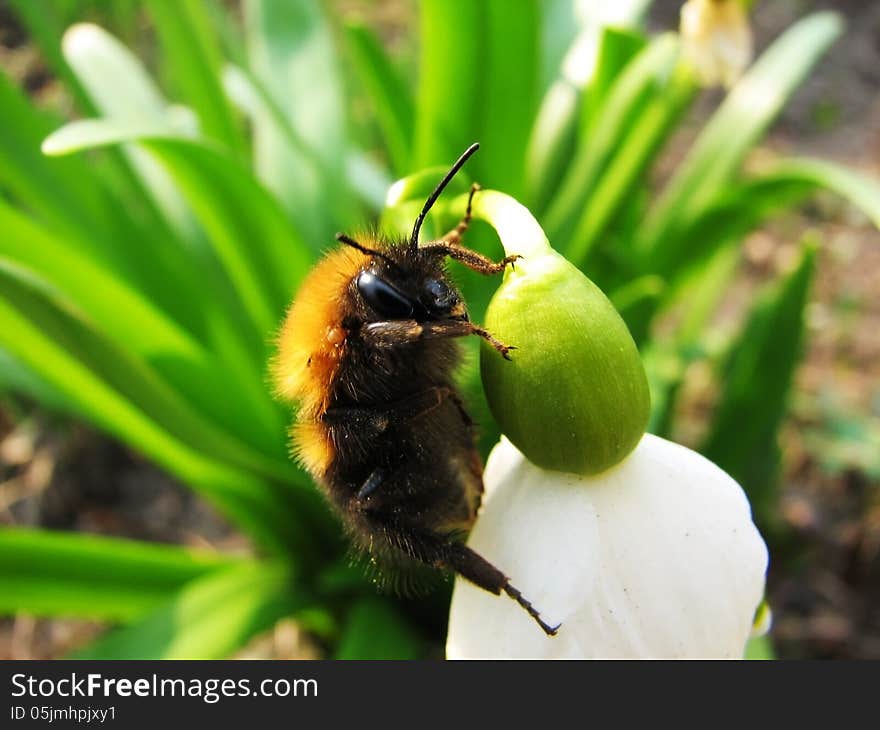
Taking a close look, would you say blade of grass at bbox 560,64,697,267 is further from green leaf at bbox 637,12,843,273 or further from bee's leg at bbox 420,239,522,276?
bee's leg at bbox 420,239,522,276

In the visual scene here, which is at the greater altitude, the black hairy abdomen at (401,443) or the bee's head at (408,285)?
the bee's head at (408,285)

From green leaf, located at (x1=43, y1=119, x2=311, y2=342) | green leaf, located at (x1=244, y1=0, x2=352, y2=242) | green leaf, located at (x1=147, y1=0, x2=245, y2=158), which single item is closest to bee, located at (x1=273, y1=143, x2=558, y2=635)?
green leaf, located at (x1=43, y1=119, x2=311, y2=342)

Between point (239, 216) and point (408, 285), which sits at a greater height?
point (408, 285)

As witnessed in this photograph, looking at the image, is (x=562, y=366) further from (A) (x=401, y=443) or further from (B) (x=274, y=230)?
(B) (x=274, y=230)

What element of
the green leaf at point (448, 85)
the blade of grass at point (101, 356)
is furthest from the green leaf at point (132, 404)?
the green leaf at point (448, 85)

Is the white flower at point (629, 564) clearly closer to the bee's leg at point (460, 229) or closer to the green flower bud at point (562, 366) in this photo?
the green flower bud at point (562, 366)

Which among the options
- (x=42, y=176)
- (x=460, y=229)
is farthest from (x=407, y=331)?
(x=42, y=176)
